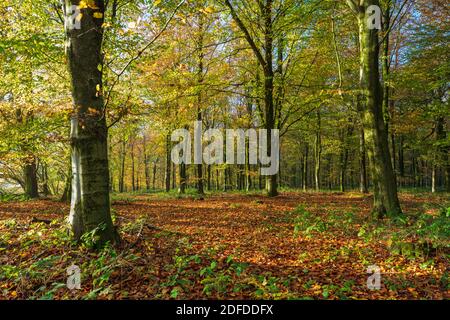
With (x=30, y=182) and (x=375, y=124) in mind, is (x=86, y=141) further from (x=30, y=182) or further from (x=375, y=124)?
(x=30, y=182)

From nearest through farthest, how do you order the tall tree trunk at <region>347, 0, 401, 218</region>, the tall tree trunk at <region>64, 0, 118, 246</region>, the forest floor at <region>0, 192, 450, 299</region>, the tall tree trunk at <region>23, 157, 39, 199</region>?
1. the forest floor at <region>0, 192, 450, 299</region>
2. the tall tree trunk at <region>64, 0, 118, 246</region>
3. the tall tree trunk at <region>347, 0, 401, 218</region>
4. the tall tree trunk at <region>23, 157, 39, 199</region>

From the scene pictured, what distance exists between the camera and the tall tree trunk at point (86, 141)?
15.6 feet

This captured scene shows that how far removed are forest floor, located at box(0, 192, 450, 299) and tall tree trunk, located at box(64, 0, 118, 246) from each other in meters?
0.40

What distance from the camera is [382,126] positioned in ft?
24.5

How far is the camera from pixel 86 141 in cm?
475

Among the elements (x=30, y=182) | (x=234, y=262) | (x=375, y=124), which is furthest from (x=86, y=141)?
(x=30, y=182)

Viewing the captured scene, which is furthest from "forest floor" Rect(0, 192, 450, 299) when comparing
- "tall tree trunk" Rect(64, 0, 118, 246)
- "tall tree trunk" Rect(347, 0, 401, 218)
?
"tall tree trunk" Rect(347, 0, 401, 218)

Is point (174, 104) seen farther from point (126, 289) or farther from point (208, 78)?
point (126, 289)

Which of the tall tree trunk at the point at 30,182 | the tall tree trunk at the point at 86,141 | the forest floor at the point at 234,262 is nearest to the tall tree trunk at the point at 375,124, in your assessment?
the forest floor at the point at 234,262

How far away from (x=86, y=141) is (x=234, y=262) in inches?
130

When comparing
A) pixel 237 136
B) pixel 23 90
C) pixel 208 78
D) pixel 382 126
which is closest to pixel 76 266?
pixel 382 126

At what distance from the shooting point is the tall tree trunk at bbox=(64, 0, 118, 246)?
4.74 meters

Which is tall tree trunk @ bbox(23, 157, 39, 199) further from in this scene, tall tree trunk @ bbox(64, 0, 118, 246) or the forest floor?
tall tree trunk @ bbox(64, 0, 118, 246)

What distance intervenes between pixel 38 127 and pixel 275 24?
10421 mm
